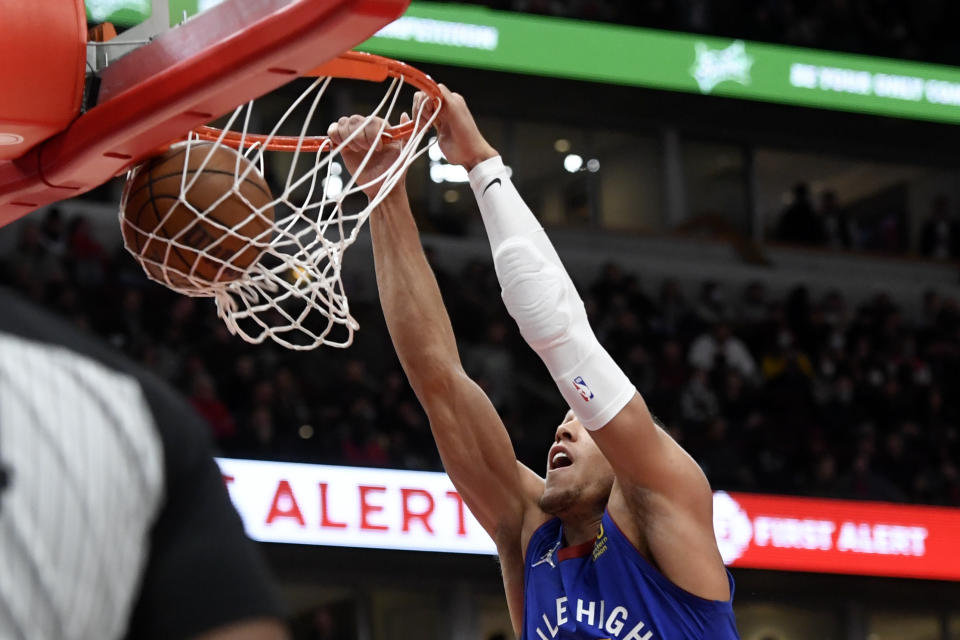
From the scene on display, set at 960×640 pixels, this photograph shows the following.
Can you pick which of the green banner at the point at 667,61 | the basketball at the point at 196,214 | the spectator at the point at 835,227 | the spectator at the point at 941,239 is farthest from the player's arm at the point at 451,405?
the spectator at the point at 941,239

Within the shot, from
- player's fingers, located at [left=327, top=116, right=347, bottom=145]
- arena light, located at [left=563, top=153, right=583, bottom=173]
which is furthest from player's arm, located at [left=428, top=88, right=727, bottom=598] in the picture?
arena light, located at [left=563, top=153, right=583, bottom=173]

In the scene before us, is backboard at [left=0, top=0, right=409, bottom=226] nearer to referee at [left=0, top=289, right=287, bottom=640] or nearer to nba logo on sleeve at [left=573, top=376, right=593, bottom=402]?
nba logo on sleeve at [left=573, top=376, right=593, bottom=402]

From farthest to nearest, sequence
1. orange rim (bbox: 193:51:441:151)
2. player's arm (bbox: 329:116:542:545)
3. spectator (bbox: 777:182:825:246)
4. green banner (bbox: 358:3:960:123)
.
→ 1. spectator (bbox: 777:182:825:246)
2. green banner (bbox: 358:3:960:123)
3. player's arm (bbox: 329:116:542:545)
4. orange rim (bbox: 193:51:441:151)

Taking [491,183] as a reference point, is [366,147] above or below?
above

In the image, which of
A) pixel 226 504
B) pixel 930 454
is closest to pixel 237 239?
pixel 226 504

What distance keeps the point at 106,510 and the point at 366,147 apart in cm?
229

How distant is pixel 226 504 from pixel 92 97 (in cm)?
176

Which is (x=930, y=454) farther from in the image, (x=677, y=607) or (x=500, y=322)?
(x=677, y=607)

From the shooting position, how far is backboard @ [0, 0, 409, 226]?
2.19 m

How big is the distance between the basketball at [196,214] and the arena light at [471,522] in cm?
430

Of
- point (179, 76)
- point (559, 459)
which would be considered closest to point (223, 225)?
point (179, 76)

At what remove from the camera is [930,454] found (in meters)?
10.7

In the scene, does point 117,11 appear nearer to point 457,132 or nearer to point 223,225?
point 457,132

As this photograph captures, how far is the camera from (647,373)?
1034cm
